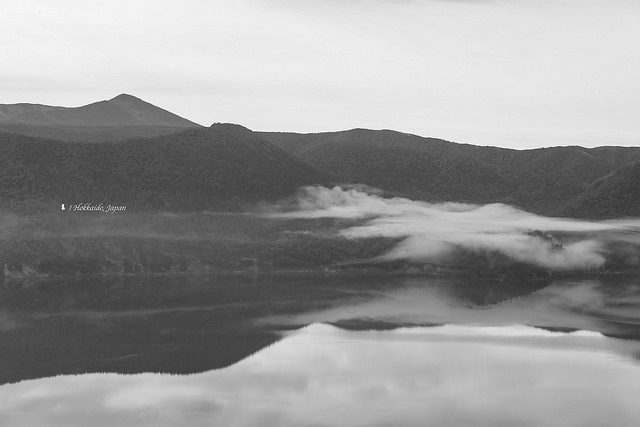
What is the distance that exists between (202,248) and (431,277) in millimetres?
43138

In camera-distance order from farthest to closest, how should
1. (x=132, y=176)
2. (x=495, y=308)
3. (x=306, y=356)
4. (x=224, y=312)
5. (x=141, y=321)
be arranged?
1. (x=132, y=176)
2. (x=495, y=308)
3. (x=224, y=312)
4. (x=141, y=321)
5. (x=306, y=356)

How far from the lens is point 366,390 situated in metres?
66.8

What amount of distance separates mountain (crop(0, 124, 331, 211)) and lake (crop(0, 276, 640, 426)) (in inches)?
1391

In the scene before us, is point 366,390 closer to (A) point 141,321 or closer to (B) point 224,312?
(A) point 141,321

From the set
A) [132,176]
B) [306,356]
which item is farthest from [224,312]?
[132,176]

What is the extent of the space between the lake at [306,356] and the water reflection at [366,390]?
20 centimetres

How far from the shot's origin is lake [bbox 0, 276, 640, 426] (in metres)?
60.4

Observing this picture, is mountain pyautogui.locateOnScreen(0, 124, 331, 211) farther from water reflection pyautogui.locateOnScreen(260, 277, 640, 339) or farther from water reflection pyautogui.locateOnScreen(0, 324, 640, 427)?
water reflection pyautogui.locateOnScreen(0, 324, 640, 427)

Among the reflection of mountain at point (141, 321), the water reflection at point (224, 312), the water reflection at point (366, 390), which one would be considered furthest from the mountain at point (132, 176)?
the water reflection at point (366, 390)

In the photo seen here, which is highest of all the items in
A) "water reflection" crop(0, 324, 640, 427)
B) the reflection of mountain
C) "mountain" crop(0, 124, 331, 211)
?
"mountain" crop(0, 124, 331, 211)

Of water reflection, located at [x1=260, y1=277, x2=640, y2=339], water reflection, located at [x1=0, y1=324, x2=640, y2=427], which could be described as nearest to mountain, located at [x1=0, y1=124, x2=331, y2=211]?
water reflection, located at [x1=260, y1=277, x2=640, y2=339]

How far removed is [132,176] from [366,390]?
398 ft

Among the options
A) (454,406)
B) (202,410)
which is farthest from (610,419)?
(202,410)

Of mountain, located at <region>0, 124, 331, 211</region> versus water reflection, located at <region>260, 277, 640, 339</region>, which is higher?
mountain, located at <region>0, 124, 331, 211</region>
